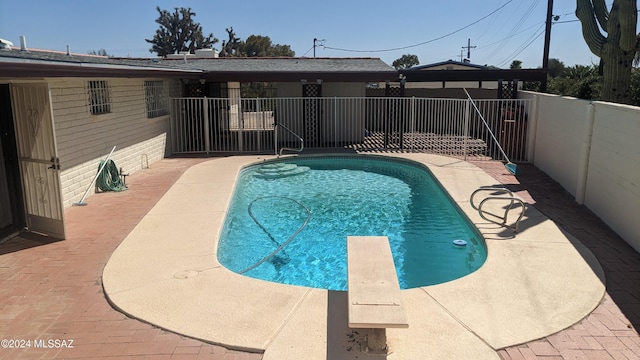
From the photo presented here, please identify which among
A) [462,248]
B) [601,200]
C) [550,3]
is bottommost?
[462,248]

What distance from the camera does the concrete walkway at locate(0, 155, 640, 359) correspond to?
13.5ft

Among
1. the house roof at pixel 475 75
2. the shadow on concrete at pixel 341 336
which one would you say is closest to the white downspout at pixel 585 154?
the shadow on concrete at pixel 341 336

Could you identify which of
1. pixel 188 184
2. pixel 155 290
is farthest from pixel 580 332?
pixel 188 184

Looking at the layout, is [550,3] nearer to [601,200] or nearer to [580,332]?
[601,200]

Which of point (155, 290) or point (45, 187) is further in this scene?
point (45, 187)

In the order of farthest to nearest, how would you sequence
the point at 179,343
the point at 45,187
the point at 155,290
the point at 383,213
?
the point at 383,213 < the point at 45,187 < the point at 155,290 < the point at 179,343

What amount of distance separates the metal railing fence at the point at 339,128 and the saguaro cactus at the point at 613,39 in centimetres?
230

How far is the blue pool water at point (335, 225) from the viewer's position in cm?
689

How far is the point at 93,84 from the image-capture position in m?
10.0

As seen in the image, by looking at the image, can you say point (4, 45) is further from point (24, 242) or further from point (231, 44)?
point (231, 44)

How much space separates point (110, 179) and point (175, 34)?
160 ft

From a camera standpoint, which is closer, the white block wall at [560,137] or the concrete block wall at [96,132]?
the concrete block wall at [96,132]

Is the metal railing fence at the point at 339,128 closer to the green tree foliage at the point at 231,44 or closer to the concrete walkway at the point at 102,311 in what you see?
the concrete walkway at the point at 102,311

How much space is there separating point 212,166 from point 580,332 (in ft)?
33.7
